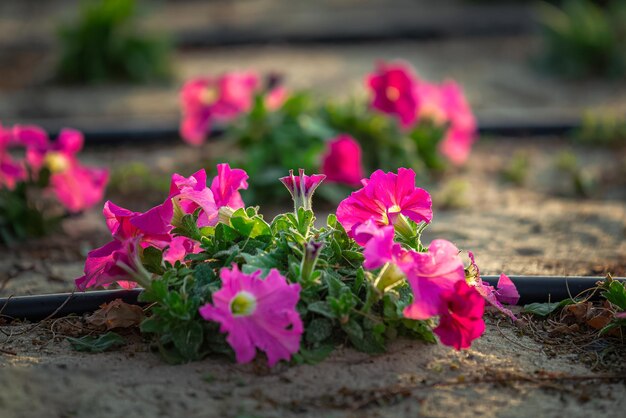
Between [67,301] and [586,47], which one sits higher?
[586,47]

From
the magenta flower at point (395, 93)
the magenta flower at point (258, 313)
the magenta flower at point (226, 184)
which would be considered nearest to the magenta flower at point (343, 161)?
the magenta flower at point (395, 93)

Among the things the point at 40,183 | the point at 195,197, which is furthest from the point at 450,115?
the point at 195,197

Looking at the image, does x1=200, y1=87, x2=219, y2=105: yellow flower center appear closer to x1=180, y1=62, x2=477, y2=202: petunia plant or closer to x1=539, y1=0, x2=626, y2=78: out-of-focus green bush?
x1=180, y1=62, x2=477, y2=202: petunia plant

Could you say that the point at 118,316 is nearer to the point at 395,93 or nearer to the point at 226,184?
the point at 226,184

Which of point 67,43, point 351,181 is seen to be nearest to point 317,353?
point 351,181

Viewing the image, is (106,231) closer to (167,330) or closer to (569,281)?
(167,330)

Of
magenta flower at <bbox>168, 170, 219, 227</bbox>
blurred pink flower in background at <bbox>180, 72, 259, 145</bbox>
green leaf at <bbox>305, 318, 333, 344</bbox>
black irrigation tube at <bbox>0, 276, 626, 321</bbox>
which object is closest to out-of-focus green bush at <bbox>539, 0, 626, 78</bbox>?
blurred pink flower in background at <bbox>180, 72, 259, 145</bbox>

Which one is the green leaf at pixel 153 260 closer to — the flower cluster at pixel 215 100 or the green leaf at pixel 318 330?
the green leaf at pixel 318 330
